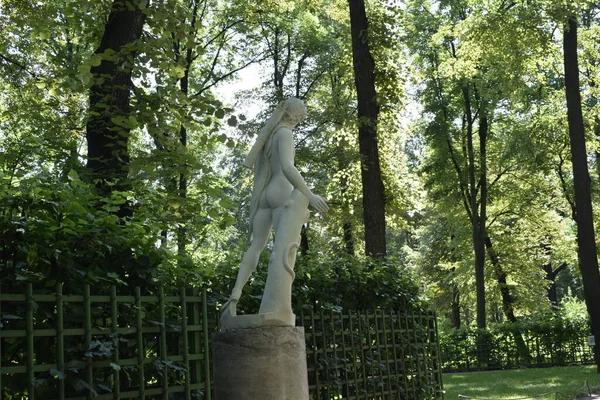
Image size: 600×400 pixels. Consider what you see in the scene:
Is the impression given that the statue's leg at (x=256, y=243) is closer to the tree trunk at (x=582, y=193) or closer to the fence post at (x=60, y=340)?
the fence post at (x=60, y=340)

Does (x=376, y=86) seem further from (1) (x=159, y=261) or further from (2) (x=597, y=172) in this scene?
(2) (x=597, y=172)

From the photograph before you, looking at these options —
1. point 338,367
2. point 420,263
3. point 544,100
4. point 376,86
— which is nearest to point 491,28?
point 376,86

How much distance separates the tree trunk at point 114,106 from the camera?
9156 mm

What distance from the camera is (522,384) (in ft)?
64.1

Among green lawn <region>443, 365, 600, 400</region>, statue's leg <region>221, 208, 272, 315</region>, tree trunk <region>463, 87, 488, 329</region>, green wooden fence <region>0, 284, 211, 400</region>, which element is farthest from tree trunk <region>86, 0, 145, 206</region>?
tree trunk <region>463, 87, 488, 329</region>

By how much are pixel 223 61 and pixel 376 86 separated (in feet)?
41.8

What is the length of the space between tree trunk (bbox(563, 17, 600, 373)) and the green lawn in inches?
60.0

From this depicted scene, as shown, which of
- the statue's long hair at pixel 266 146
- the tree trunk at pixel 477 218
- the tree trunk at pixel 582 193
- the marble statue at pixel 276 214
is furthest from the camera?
the tree trunk at pixel 477 218

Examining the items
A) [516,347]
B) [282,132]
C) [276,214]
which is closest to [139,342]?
[276,214]

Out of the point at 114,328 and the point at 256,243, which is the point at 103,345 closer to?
the point at 114,328

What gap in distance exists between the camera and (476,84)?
30.2m

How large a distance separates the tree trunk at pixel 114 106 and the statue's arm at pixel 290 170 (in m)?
2.63

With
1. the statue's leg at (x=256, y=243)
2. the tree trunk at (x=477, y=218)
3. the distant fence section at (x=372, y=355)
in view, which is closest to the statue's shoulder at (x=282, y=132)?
the statue's leg at (x=256, y=243)

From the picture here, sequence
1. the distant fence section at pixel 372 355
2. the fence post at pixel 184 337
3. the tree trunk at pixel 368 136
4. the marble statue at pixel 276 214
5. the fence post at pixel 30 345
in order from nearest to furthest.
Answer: the fence post at pixel 30 345 < the fence post at pixel 184 337 < the marble statue at pixel 276 214 < the distant fence section at pixel 372 355 < the tree trunk at pixel 368 136
